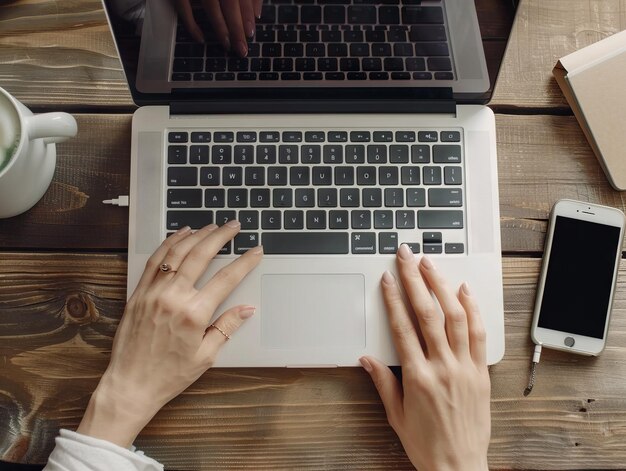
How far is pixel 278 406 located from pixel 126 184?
1.13 feet

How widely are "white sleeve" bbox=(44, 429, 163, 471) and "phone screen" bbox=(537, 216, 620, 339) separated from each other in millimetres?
510

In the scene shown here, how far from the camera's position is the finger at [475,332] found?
2.20 ft

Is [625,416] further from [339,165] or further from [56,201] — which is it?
[56,201]

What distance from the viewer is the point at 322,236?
0.69 metres

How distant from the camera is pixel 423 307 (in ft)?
2.19

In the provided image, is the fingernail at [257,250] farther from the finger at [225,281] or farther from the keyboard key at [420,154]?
the keyboard key at [420,154]

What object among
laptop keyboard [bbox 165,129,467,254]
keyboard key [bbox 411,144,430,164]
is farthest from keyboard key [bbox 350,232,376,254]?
keyboard key [bbox 411,144,430,164]

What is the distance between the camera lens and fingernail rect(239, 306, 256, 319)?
26.3 inches

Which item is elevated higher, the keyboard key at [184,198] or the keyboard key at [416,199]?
the keyboard key at [416,199]

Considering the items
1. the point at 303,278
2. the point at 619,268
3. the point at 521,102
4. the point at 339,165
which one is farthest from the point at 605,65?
the point at 303,278

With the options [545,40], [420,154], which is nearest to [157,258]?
[420,154]

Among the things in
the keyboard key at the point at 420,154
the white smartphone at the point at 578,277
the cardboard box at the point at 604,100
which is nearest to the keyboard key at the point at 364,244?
the keyboard key at the point at 420,154

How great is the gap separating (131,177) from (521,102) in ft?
1.70

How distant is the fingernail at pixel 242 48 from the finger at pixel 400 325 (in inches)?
12.0
